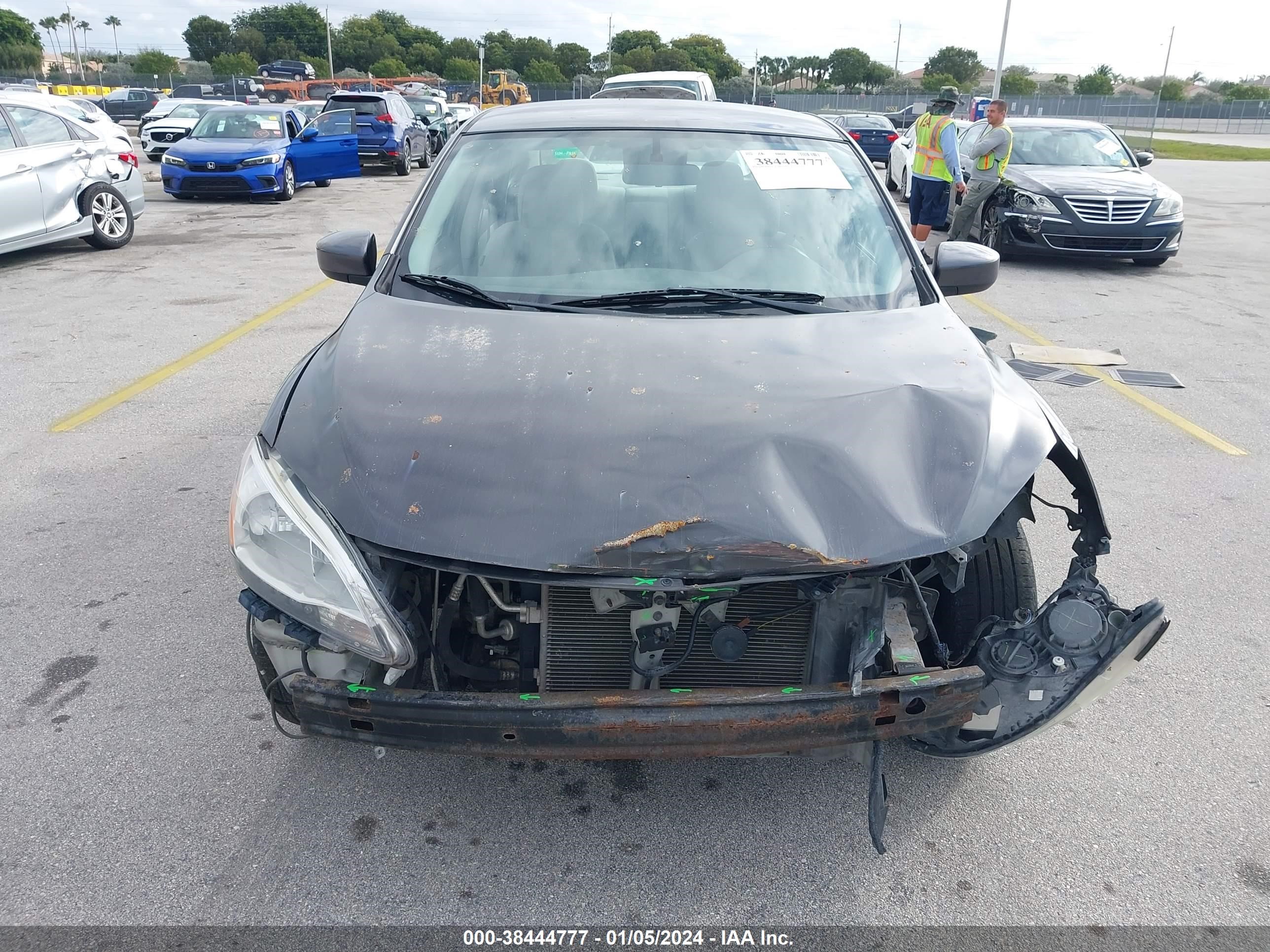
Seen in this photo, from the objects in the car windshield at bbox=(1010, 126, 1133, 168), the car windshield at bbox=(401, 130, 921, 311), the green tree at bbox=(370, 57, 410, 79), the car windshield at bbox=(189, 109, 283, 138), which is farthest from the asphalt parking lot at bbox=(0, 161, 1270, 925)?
the green tree at bbox=(370, 57, 410, 79)

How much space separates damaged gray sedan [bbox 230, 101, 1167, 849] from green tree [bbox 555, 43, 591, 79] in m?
102

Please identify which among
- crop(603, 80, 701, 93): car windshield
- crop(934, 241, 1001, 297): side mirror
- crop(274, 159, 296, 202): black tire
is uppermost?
crop(603, 80, 701, 93): car windshield

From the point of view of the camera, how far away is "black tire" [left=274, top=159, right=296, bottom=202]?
53.6ft

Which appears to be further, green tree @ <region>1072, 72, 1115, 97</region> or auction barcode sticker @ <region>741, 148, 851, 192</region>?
green tree @ <region>1072, 72, 1115, 97</region>

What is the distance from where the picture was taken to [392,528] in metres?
2.25

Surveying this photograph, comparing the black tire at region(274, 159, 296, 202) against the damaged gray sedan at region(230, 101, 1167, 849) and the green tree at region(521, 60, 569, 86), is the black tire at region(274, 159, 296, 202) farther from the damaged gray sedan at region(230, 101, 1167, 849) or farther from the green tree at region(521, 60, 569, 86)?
the green tree at region(521, 60, 569, 86)

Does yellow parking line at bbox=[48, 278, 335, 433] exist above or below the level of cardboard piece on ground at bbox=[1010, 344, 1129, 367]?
above

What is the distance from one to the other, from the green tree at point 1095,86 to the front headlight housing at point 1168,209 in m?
87.9

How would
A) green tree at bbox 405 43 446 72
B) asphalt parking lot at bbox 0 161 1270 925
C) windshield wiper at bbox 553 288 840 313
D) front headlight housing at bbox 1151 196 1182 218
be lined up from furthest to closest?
green tree at bbox 405 43 446 72, front headlight housing at bbox 1151 196 1182 218, windshield wiper at bbox 553 288 840 313, asphalt parking lot at bbox 0 161 1270 925

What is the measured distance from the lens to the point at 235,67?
79375 millimetres

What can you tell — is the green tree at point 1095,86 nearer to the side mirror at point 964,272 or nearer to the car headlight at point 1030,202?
→ the car headlight at point 1030,202

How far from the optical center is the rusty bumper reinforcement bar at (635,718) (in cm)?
218

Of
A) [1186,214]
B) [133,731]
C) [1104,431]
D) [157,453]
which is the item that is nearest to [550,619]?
[133,731]

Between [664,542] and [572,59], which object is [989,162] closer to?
[664,542]
